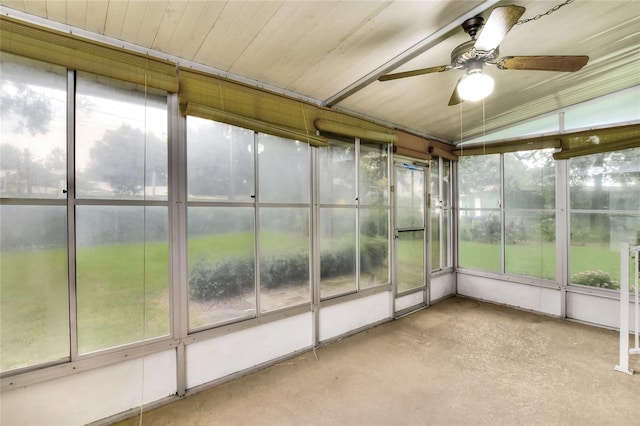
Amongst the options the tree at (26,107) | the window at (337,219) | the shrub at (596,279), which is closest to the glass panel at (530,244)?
the shrub at (596,279)

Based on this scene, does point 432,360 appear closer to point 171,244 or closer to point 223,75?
point 171,244

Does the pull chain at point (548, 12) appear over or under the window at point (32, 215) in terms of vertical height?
over

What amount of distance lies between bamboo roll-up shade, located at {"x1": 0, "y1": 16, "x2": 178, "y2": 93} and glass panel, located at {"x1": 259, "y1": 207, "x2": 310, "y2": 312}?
133cm

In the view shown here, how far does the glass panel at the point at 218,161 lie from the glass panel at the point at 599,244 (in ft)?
14.4

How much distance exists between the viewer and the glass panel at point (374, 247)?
3.50 meters

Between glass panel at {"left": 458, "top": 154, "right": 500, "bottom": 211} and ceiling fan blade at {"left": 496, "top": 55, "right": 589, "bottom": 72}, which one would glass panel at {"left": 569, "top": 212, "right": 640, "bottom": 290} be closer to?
glass panel at {"left": 458, "top": 154, "right": 500, "bottom": 211}

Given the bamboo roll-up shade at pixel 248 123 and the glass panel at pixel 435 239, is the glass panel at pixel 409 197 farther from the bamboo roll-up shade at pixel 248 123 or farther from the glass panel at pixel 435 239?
the bamboo roll-up shade at pixel 248 123

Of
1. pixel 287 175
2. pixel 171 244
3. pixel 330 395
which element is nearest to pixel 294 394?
pixel 330 395

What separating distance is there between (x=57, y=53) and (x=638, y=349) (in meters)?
5.50

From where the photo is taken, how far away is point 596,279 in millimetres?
3666

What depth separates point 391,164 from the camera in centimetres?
377

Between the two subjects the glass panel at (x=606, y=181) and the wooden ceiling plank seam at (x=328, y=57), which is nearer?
the wooden ceiling plank seam at (x=328, y=57)

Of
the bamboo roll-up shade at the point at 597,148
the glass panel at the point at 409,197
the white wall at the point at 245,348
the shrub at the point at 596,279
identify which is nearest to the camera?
the white wall at the point at 245,348

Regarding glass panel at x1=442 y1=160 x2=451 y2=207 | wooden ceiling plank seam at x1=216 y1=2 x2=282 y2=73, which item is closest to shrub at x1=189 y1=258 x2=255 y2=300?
wooden ceiling plank seam at x1=216 y1=2 x2=282 y2=73
